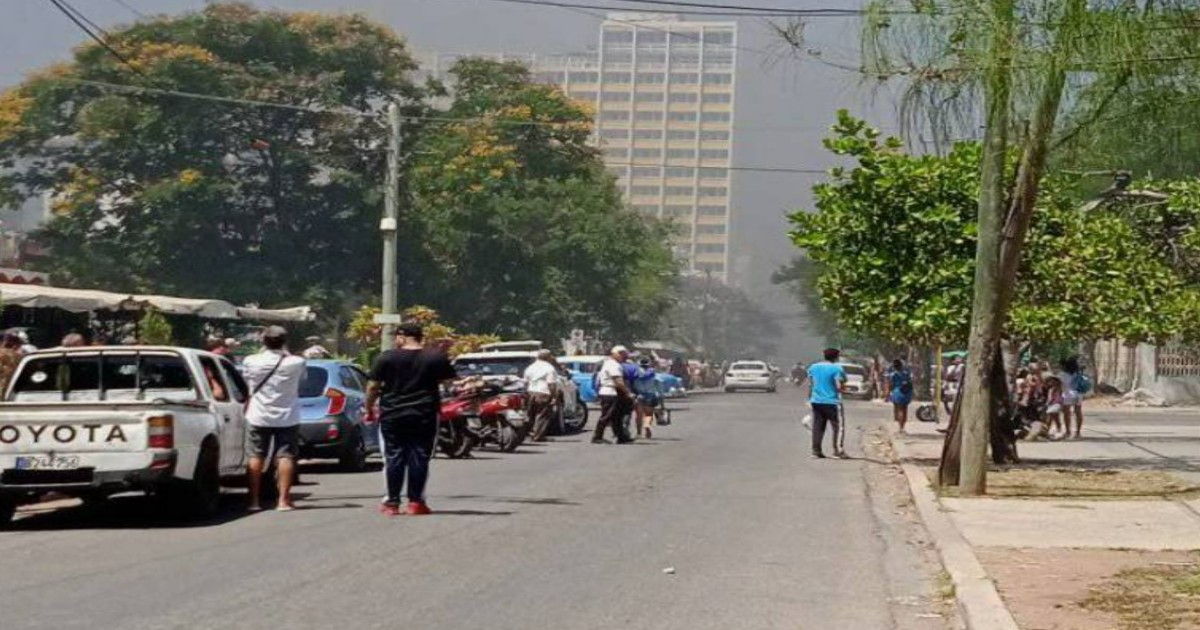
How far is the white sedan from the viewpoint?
7956 centimetres

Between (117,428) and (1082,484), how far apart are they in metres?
12.0

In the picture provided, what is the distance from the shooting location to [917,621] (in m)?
11.2

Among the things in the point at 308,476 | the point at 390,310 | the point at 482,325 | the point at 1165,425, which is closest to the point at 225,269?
the point at 482,325

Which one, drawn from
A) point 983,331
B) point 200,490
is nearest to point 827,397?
point 983,331

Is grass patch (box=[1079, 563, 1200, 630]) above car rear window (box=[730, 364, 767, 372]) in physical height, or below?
above

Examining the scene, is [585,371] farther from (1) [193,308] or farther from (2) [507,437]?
(2) [507,437]

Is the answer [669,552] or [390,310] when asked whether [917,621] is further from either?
[390,310]

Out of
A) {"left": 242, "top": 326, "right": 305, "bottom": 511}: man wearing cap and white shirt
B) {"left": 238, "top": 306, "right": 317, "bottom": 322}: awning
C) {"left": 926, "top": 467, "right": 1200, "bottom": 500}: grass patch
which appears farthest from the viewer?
{"left": 238, "top": 306, "right": 317, "bottom": 322}: awning

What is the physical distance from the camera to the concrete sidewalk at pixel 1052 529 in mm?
11846

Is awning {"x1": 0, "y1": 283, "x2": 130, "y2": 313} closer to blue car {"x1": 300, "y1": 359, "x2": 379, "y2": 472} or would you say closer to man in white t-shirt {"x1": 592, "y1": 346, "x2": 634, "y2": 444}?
blue car {"x1": 300, "y1": 359, "x2": 379, "y2": 472}

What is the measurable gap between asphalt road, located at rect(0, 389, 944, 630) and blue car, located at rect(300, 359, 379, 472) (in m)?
1.10

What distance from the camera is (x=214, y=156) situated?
61.2 metres

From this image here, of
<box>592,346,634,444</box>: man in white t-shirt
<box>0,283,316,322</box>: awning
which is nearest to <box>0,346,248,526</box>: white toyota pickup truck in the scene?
<box>0,283,316,322</box>: awning

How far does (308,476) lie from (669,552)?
949 centimetres
